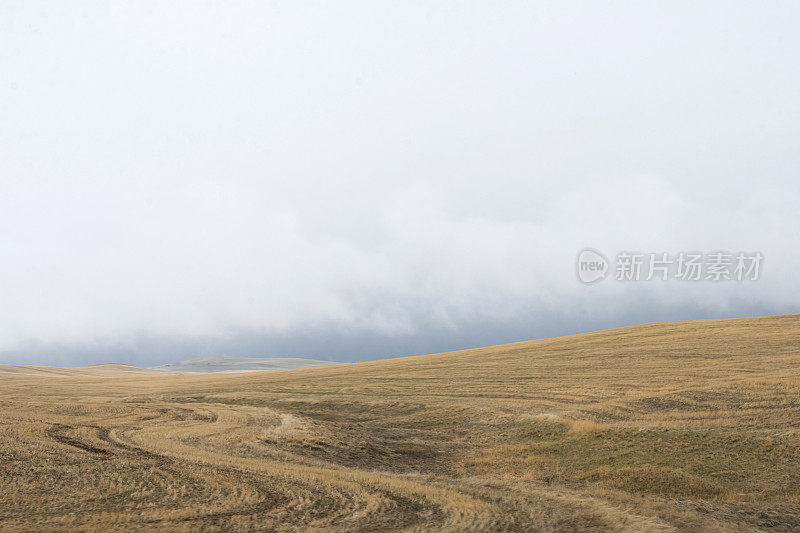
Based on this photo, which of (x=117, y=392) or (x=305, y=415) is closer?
(x=305, y=415)

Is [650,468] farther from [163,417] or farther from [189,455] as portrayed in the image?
[163,417]

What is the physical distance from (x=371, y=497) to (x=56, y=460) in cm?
1172

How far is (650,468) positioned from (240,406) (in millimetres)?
28019

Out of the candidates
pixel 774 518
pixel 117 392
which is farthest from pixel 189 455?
pixel 117 392

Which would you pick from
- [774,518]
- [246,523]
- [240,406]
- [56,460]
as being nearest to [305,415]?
[240,406]

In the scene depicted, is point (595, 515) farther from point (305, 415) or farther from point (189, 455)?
point (305, 415)

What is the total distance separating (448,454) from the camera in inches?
969

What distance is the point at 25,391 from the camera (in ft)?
173

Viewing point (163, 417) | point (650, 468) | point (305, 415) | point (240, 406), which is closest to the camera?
point (650, 468)

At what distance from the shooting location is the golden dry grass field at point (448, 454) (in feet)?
46.3

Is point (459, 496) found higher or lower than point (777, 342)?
lower

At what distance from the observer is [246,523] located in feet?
42.8

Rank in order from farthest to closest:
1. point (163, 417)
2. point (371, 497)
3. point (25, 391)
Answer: point (25, 391) → point (163, 417) → point (371, 497)

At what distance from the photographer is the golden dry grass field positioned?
14.1 metres
